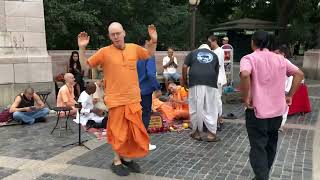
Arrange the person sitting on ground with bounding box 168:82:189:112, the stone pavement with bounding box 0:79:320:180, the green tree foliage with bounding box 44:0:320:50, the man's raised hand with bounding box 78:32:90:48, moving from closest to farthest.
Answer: the man's raised hand with bounding box 78:32:90:48 < the stone pavement with bounding box 0:79:320:180 < the person sitting on ground with bounding box 168:82:189:112 < the green tree foliage with bounding box 44:0:320:50

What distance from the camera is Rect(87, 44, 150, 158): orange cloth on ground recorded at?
502cm

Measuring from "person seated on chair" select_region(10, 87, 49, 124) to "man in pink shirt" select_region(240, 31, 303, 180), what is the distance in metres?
5.18

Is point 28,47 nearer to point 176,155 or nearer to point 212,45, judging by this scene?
point 212,45

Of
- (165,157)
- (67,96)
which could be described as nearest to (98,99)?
(67,96)

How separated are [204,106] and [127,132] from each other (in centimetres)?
216

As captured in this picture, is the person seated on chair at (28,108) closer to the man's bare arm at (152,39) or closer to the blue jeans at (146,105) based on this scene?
the blue jeans at (146,105)

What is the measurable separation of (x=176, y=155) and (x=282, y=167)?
1485 mm

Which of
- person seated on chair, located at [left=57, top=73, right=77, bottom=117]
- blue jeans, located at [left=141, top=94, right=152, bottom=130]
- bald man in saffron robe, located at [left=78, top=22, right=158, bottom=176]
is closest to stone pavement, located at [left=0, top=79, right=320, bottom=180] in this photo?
bald man in saffron robe, located at [left=78, top=22, right=158, bottom=176]

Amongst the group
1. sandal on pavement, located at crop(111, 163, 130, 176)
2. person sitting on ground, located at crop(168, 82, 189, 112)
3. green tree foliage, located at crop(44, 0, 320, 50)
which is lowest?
sandal on pavement, located at crop(111, 163, 130, 176)

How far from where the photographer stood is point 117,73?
501 centimetres

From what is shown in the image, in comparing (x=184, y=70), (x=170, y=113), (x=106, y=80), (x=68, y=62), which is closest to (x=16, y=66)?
(x=68, y=62)

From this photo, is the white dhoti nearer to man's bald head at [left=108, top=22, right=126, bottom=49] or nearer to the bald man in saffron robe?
the bald man in saffron robe

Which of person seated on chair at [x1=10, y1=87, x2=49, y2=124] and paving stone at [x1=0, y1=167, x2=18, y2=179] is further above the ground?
person seated on chair at [x1=10, y1=87, x2=49, y2=124]

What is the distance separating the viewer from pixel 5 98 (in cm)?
1019
